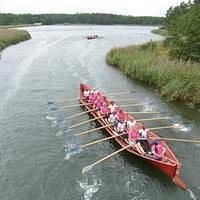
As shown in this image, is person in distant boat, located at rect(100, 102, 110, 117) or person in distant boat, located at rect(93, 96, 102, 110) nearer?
person in distant boat, located at rect(100, 102, 110, 117)

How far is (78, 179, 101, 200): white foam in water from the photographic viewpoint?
609 inches

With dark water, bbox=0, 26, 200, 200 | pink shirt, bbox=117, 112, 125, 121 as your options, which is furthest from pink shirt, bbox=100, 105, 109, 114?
dark water, bbox=0, 26, 200, 200

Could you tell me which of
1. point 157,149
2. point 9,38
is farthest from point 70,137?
point 9,38

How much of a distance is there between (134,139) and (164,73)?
12817 mm

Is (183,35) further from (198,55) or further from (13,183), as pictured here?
(13,183)

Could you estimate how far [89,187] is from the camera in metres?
16.1

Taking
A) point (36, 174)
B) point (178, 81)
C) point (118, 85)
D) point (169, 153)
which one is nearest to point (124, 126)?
point (169, 153)

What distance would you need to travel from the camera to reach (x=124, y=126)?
20625 mm

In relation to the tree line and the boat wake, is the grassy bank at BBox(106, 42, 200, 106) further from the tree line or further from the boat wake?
the boat wake

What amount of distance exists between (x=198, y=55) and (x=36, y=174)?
21.8m

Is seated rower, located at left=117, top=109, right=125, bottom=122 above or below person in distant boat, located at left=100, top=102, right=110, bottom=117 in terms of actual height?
above

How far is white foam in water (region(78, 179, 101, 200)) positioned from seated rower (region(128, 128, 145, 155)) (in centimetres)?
311

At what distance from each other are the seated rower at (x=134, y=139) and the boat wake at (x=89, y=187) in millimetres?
3014

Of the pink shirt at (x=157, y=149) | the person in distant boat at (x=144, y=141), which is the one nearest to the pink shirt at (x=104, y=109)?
the person in distant boat at (x=144, y=141)
